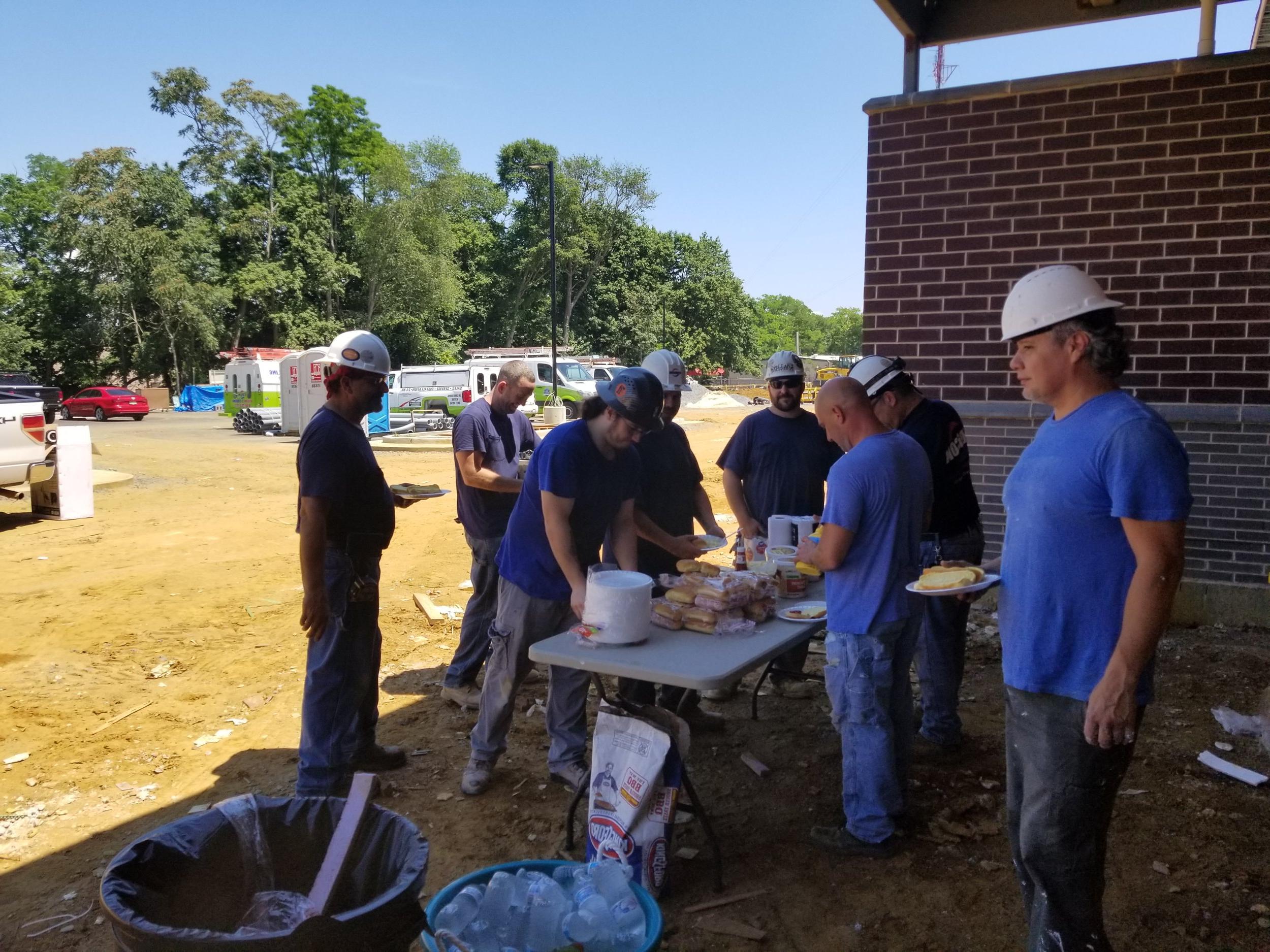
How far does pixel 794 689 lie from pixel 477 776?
235cm

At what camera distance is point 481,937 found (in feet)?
7.25

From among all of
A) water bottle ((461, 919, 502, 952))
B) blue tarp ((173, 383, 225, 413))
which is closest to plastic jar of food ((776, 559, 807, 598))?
water bottle ((461, 919, 502, 952))

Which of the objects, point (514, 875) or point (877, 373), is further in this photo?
point (877, 373)

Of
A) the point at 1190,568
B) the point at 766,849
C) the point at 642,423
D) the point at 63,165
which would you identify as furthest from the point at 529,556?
the point at 63,165

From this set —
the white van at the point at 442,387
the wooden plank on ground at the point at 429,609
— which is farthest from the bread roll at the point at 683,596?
the white van at the point at 442,387

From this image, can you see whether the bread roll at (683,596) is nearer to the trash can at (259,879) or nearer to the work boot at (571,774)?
the work boot at (571,774)

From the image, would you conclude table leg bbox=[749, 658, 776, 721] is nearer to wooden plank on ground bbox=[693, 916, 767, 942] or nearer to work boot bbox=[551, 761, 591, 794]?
work boot bbox=[551, 761, 591, 794]

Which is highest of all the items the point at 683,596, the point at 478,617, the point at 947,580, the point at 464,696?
the point at 947,580

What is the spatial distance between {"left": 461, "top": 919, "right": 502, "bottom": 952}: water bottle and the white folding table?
3.08ft

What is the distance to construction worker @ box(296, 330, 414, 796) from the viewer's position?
3.75 m

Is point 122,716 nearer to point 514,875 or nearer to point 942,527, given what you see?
point 514,875

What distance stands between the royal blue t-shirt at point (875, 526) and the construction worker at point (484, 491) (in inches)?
99.0

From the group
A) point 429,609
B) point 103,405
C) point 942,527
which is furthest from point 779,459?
point 103,405

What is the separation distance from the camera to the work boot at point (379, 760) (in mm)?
4473
